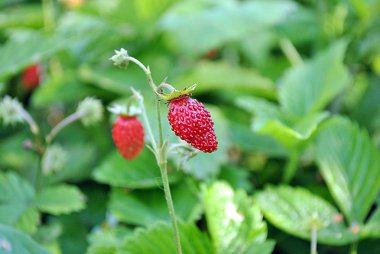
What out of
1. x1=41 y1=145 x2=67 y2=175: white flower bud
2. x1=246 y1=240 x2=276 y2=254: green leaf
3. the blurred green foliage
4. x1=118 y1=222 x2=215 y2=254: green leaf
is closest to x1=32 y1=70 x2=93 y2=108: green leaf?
the blurred green foliage

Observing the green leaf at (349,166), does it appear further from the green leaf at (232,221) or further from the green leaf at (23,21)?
the green leaf at (23,21)

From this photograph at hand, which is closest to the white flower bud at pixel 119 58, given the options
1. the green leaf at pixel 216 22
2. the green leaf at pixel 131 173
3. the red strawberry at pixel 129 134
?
the red strawberry at pixel 129 134

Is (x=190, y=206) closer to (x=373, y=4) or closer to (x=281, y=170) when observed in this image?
(x=281, y=170)

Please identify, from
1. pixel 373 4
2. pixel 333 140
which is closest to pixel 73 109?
pixel 333 140

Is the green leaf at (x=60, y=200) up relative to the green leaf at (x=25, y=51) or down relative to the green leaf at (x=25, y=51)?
down

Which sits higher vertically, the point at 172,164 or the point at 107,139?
the point at 172,164

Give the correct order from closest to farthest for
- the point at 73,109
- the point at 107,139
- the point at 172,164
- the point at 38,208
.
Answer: the point at 38,208, the point at 172,164, the point at 107,139, the point at 73,109
